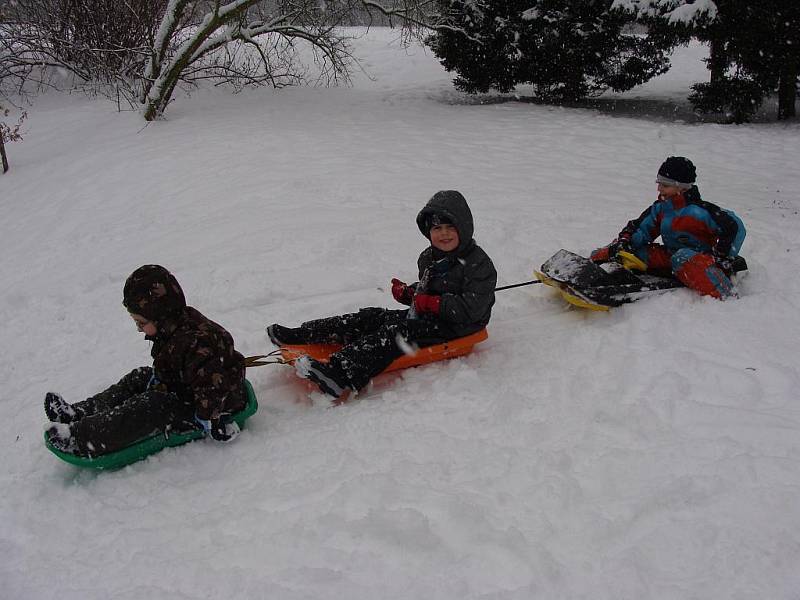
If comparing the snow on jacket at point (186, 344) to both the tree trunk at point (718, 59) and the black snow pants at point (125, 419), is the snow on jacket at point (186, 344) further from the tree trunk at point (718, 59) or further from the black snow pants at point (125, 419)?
the tree trunk at point (718, 59)

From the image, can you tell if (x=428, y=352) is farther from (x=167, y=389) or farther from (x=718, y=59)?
(x=718, y=59)

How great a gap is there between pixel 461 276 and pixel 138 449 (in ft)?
6.17

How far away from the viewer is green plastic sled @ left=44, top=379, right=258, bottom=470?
2.68 m

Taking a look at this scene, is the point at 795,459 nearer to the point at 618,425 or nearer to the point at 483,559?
the point at 618,425

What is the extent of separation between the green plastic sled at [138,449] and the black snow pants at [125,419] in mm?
28

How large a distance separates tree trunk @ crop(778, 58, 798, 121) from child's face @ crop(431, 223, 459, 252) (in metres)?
7.84

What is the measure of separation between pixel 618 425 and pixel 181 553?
6.52 ft

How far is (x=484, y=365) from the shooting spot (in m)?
3.61

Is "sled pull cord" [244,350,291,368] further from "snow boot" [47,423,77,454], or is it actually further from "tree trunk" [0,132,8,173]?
"tree trunk" [0,132,8,173]

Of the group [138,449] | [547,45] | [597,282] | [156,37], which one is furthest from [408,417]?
[547,45]

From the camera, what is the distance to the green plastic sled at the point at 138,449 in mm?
2684

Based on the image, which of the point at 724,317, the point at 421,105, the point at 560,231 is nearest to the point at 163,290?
the point at 724,317

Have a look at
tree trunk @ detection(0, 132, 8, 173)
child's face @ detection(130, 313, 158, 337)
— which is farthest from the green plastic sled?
tree trunk @ detection(0, 132, 8, 173)

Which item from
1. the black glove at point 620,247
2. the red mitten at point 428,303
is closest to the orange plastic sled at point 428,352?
the red mitten at point 428,303
